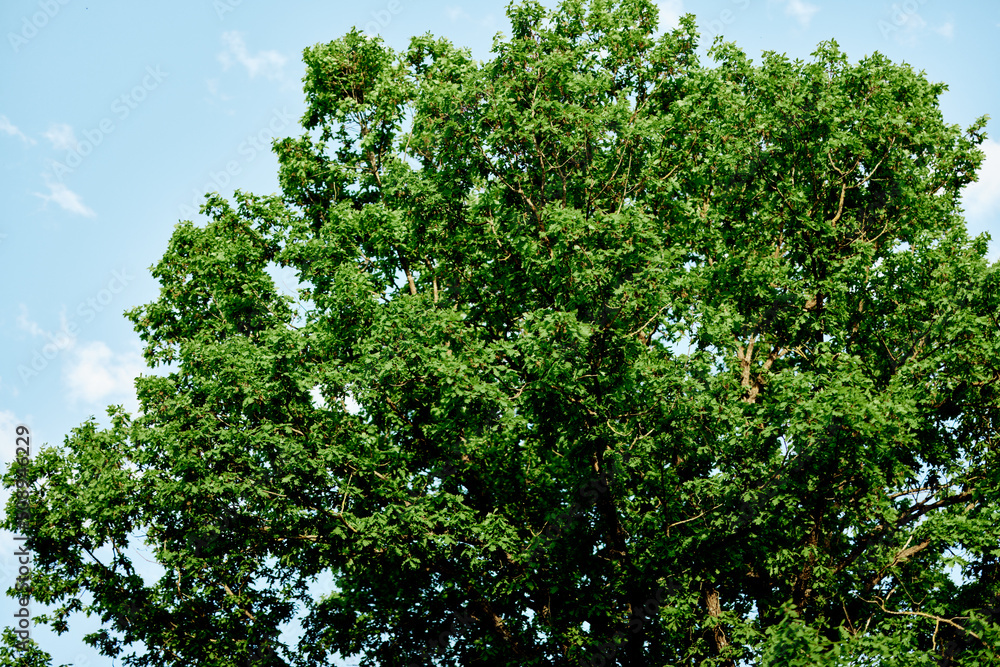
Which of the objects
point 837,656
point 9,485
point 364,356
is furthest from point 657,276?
point 9,485

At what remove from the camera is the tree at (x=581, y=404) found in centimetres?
1520

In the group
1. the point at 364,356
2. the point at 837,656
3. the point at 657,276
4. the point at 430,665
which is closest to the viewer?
the point at 837,656

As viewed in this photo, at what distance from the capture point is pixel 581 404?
48.7 feet

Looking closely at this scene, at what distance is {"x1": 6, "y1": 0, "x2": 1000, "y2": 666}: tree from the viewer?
15.2m

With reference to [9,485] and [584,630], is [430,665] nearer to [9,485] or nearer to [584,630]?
[584,630]

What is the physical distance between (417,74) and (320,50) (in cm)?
258

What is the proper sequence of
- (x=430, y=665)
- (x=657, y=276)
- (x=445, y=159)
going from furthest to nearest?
(x=430, y=665), (x=445, y=159), (x=657, y=276)

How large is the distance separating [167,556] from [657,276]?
39.3 feet

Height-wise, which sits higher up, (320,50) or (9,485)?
(320,50)

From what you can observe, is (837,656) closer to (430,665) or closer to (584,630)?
(584,630)

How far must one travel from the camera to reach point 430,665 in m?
18.2

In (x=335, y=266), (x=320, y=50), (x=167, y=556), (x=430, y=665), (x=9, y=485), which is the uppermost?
(x=320, y=50)

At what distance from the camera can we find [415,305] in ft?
52.1

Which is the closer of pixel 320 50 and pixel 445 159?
pixel 445 159
